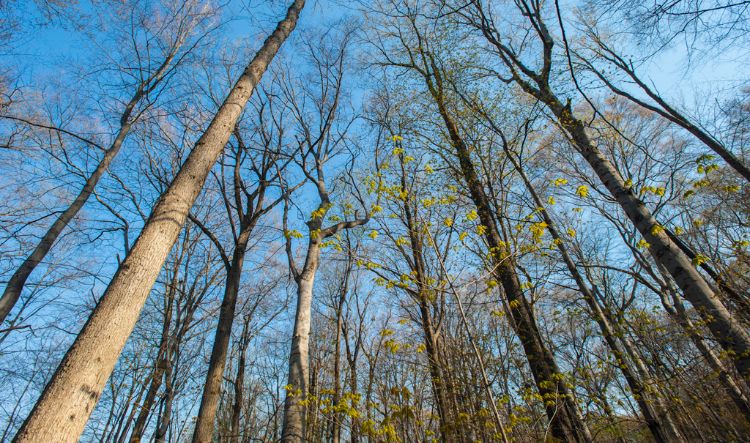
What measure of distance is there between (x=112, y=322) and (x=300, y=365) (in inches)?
97.6

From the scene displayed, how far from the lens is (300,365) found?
3.95 m

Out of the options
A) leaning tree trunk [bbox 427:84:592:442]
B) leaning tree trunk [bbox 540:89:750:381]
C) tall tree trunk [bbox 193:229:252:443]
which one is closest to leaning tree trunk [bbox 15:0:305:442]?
leaning tree trunk [bbox 427:84:592:442]

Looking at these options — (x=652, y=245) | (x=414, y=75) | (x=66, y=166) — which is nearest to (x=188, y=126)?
(x=66, y=166)

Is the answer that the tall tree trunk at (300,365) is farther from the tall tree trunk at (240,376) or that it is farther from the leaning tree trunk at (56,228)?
the tall tree trunk at (240,376)

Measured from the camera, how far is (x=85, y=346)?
1743mm

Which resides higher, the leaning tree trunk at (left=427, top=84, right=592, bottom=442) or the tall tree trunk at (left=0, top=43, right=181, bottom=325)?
the tall tree trunk at (left=0, top=43, right=181, bottom=325)

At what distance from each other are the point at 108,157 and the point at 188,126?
172 centimetres

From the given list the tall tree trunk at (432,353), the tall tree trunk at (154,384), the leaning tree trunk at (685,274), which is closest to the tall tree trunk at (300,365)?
the tall tree trunk at (432,353)

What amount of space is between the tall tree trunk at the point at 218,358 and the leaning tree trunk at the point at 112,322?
10.5 ft

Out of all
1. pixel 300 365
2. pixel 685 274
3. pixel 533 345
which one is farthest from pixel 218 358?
pixel 685 274

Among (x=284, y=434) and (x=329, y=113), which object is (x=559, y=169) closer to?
(x=329, y=113)

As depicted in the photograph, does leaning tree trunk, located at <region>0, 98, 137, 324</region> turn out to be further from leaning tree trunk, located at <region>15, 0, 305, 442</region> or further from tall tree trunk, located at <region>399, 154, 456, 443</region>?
tall tree trunk, located at <region>399, 154, 456, 443</region>

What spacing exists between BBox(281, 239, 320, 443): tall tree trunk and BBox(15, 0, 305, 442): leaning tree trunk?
172 centimetres

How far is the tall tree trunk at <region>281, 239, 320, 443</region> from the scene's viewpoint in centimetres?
356
